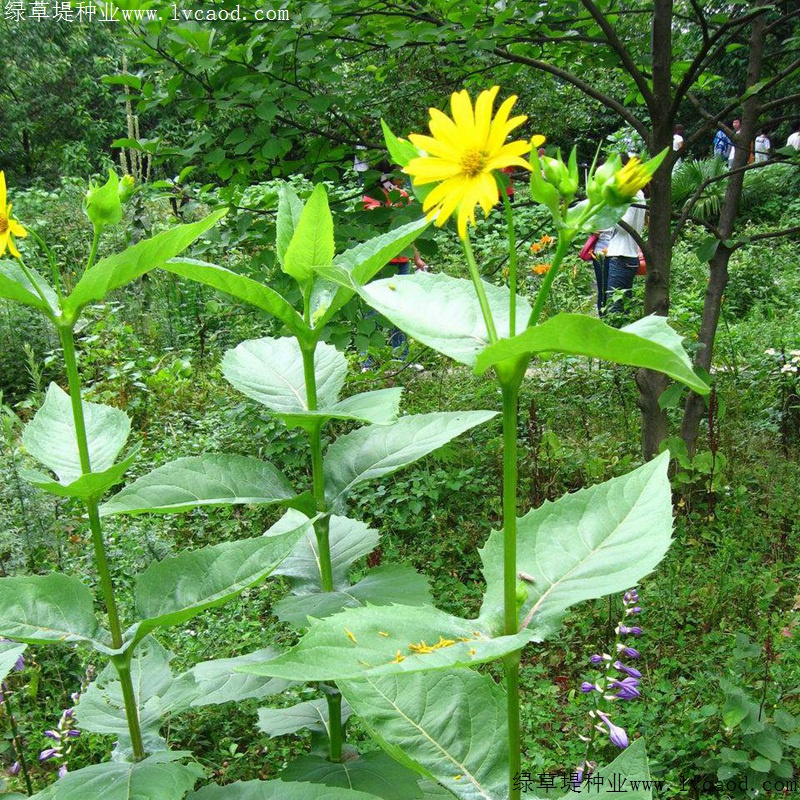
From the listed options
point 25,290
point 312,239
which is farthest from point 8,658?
point 312,239

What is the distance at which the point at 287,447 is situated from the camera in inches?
152

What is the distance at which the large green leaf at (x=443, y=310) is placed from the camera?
2.62 ft

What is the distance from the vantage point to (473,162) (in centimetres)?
73

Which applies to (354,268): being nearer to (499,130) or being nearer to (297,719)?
(499,130)

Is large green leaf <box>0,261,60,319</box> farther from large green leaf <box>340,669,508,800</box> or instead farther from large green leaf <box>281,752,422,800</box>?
large green leaf <box>281,752,422,800</box>

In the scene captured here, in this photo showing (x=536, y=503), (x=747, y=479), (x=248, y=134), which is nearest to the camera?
(x=248, y=134)

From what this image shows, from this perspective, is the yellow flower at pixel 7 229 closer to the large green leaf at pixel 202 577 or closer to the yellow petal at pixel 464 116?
the large green leaf at pixel 202 577

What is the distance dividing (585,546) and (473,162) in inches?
18.2

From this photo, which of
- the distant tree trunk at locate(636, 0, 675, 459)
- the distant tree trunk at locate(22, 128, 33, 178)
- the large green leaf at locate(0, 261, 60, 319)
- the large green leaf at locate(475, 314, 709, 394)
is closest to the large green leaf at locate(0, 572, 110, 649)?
the large green leaf at locate(0, 261, 60, 319)

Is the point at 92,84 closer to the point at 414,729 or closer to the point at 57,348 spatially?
the point at 57,348

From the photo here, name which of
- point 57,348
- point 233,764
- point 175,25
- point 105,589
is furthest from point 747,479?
point 57,348

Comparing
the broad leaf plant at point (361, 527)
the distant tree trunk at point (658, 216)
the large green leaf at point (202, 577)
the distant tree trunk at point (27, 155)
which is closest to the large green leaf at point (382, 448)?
the broad leaf plant at point (361, 527)

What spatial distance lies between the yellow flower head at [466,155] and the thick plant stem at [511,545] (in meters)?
0.18

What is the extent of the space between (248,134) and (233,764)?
6.87 ft
